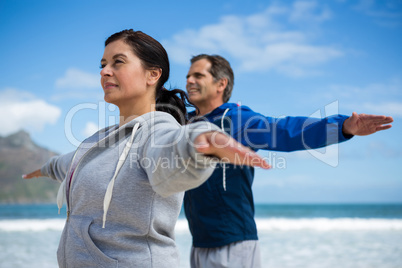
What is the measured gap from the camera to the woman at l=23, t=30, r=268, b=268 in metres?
1.02

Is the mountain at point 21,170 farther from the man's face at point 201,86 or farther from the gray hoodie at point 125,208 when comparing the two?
the gray hoodie at point 125,208

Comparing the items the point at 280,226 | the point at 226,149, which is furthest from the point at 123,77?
the point at 280,226

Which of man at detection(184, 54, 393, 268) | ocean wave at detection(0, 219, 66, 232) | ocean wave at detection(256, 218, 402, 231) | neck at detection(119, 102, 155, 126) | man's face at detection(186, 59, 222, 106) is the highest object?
man's face at detection(186, 59, 222, 106)

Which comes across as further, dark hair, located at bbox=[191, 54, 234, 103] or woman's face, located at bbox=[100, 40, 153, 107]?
dark hair, located at bbox=[191, 54, 234, 103]

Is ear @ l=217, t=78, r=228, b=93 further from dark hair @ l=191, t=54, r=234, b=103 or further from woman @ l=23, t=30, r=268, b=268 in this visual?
woman @ l=23, t=30, r=268, b=268

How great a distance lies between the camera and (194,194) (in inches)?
96.2

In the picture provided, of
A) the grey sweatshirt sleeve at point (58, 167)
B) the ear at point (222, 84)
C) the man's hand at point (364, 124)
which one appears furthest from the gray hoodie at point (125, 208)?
the ear at point (222, 84)

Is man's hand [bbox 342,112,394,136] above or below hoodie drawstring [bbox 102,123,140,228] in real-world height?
above

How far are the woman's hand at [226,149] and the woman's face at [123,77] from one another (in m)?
0.60

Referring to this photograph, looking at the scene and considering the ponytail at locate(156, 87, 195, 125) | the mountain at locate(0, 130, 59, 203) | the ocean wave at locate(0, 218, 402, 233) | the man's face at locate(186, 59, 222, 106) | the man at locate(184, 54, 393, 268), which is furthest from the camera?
the mountain at locate(0, 130, 59, 203)

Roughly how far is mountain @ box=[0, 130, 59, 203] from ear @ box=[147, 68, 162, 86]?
50.6 meters

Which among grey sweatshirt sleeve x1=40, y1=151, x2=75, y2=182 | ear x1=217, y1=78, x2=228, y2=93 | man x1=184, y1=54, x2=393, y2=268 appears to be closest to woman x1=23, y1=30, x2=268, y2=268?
grey sweatshirt sleeve x1=40, y1=151, x2=75, y2=182

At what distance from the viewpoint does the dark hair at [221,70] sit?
117 inches

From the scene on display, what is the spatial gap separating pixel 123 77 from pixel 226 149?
67 cm
